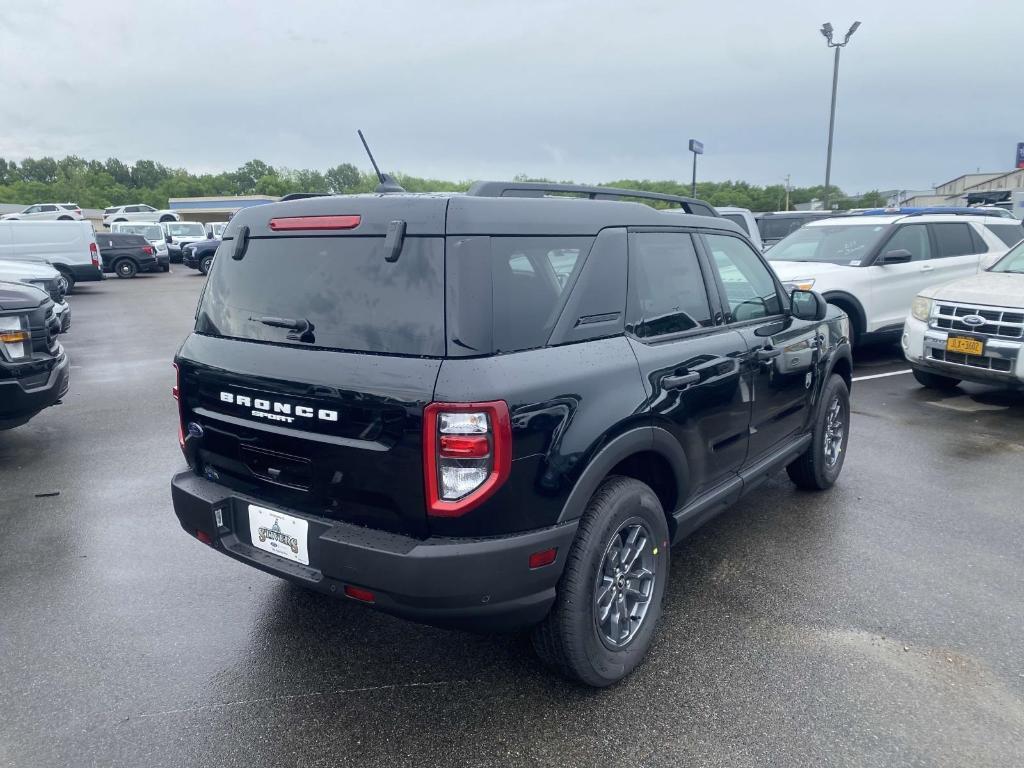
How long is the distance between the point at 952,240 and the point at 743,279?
24.5 ft

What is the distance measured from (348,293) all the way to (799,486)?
3.57 meters

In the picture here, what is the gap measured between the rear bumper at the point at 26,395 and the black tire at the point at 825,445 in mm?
5454

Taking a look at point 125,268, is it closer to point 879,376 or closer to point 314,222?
point 879,376

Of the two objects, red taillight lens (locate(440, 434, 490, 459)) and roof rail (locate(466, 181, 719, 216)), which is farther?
roof rail (locate(466, 181, 719, 216))

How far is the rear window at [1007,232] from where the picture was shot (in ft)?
33.6

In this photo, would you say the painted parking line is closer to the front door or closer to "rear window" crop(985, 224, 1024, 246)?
"rear window" crop(985, 224, 1024, 246)

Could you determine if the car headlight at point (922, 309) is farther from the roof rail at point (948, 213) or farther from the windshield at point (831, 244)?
the roof rail at point (948, 213)

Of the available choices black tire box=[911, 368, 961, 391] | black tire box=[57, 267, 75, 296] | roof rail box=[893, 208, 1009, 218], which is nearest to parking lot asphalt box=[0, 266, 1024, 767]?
black tire box=[911, 368, 961, 391]

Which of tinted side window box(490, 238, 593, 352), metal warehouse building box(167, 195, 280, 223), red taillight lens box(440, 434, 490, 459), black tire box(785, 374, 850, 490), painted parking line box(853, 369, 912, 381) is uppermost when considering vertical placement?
metal warehouse building box(167, 195, 280, 223)

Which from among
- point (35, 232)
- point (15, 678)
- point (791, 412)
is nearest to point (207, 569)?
point (15, 678)

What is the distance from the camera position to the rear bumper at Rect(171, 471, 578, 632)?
7.57ft

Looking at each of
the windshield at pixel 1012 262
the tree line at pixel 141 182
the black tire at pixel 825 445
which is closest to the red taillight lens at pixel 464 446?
the black tire at pixel 825 445

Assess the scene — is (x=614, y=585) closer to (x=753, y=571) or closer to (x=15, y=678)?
(x=753, y=571)

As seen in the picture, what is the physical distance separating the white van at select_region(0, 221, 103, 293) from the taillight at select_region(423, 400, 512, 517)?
64.7 ft
